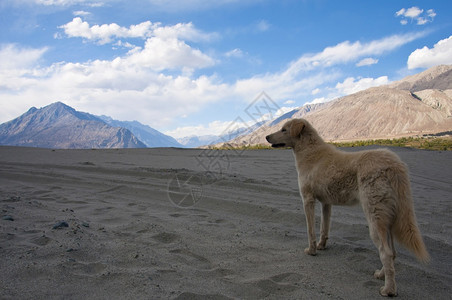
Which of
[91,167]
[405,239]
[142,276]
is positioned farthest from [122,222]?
[91,167]

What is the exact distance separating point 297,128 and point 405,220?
2171 mm

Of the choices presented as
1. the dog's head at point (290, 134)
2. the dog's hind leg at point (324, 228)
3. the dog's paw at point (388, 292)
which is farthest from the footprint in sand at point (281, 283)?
the dog's head at point (290, 134)

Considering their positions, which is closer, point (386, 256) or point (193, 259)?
point (386, 256)

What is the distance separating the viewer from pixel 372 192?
3312mm

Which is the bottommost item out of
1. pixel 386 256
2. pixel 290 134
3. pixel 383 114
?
pixel 386 256

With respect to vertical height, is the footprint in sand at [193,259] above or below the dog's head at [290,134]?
below

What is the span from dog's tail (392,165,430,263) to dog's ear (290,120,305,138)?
1.77 meters

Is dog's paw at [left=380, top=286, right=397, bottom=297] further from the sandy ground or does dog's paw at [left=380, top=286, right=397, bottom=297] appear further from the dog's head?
the dog's head

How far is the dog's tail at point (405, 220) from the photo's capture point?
3068mm

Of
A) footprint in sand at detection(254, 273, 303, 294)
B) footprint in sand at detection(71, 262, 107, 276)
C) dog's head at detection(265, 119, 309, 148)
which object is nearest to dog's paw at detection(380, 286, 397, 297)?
footprint in sand at detection(254, 273, 303, 294)

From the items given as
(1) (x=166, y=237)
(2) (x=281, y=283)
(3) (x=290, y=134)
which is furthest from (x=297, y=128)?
(1) (x=166, y=237)

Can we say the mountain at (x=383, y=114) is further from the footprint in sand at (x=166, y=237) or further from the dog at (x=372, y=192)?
the footprint in sand at (x=166, y=237)

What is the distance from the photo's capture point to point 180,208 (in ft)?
22.0

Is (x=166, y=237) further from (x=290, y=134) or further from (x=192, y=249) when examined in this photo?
(x=290, y=134)
